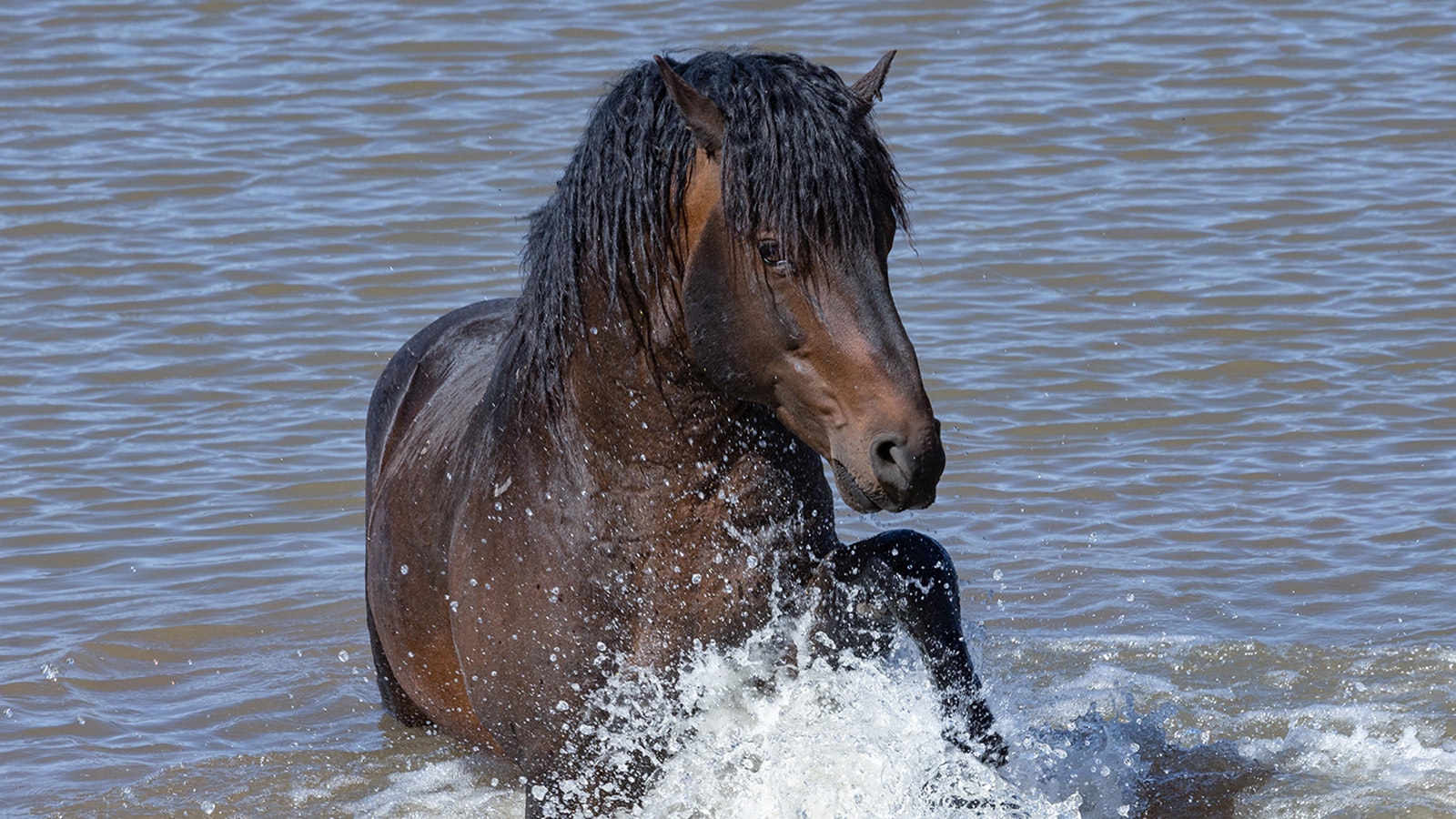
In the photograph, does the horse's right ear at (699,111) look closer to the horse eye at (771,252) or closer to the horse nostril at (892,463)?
the horse eye at (771,252)

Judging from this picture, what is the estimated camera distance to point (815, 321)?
3.08 meters

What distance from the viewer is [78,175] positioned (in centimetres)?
963

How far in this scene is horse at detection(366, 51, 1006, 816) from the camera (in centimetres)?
307

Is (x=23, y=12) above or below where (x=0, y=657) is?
above

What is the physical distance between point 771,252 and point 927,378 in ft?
13.6

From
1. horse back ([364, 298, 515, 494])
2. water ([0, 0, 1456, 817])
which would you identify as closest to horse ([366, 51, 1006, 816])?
water ([0, 0, 1456, 817])

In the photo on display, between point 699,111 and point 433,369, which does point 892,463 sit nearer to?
point 699,111

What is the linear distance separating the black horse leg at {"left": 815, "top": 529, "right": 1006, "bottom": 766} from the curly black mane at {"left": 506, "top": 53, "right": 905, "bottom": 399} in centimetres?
56

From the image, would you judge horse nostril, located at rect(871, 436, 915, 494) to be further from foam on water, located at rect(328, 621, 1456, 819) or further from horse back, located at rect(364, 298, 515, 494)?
horse back, located at rect(364, 298, 515, 494)

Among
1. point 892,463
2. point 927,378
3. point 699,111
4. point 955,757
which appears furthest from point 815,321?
point 927,378

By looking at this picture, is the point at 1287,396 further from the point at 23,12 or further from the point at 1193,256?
the point at 23,12

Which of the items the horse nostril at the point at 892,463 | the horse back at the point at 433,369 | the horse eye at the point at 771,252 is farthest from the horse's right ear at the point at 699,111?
the horse back at the point at 433,369

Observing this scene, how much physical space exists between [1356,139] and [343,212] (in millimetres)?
4893

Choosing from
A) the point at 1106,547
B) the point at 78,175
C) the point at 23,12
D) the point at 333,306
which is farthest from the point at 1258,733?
the point at 23,12
